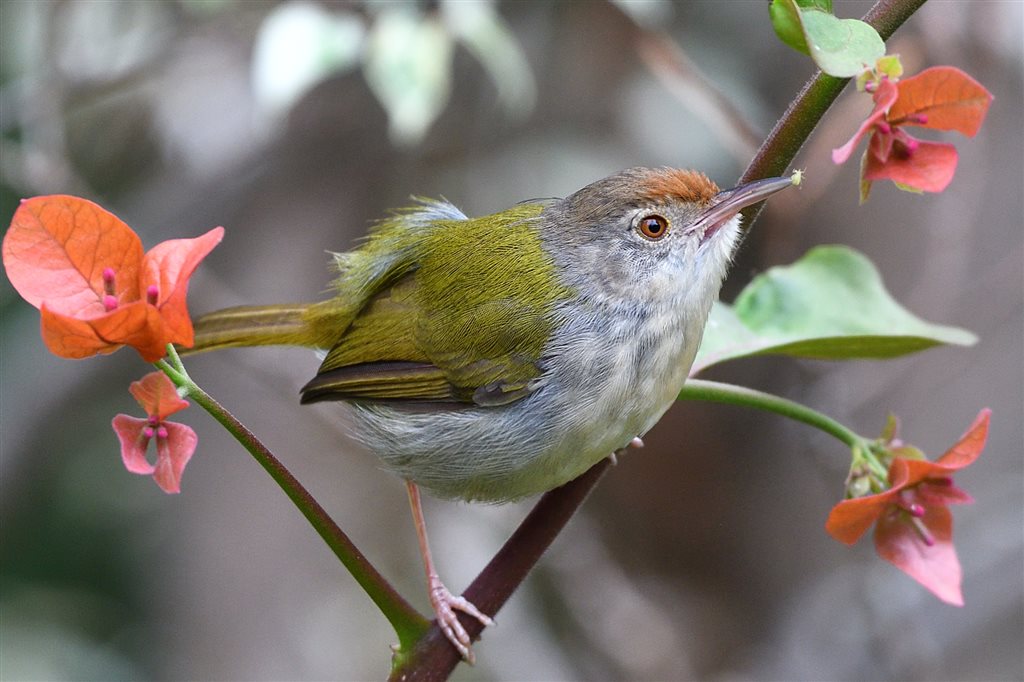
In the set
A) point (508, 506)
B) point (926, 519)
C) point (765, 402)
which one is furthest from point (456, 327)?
point (508, 506)

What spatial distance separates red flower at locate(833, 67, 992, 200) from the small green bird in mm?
495

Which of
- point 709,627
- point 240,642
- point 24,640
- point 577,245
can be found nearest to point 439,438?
point 577,245

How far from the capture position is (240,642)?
197 inches

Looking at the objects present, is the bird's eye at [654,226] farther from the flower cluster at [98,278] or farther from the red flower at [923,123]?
the flower cluster at [98,278]

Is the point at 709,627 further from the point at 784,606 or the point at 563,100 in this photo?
the point at 563,100

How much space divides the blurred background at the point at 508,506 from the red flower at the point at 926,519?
8.29ft

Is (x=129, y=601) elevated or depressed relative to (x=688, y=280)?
depressed

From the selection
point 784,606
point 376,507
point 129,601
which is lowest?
point 129,601

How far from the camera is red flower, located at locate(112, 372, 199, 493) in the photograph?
144 cm

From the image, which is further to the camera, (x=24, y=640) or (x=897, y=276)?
(x=897, y=276)

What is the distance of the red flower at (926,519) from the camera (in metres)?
→ 1.79

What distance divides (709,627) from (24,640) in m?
3.18

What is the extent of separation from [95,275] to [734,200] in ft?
3.94

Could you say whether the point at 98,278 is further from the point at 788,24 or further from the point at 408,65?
the point at 408,65
